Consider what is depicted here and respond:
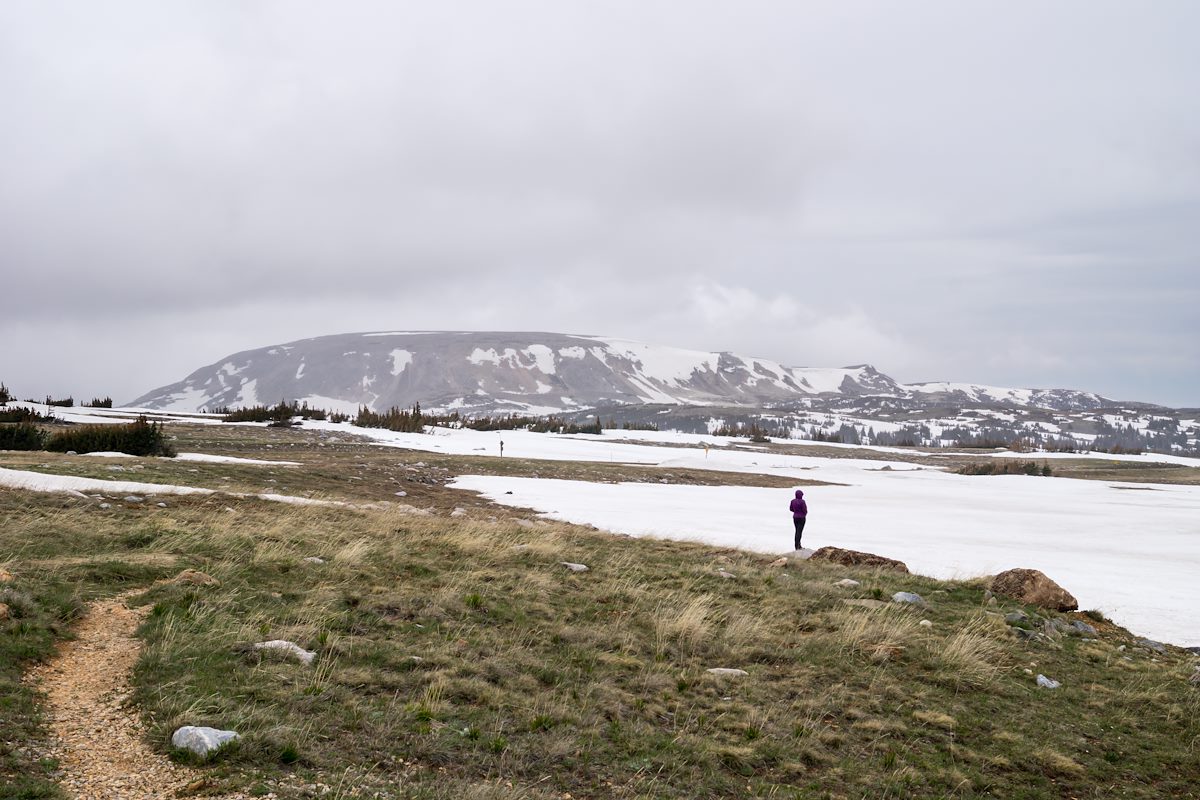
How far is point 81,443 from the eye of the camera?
26766 mm

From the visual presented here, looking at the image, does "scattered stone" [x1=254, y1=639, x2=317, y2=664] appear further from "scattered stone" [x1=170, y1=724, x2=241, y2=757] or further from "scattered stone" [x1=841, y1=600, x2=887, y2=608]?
"scattered stone" [x1=841, y1=600, x2=887, y2=608]

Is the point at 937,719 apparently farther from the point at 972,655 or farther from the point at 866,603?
the point at 866,603

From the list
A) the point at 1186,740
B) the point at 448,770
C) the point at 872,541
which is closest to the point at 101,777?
the point at 448,770

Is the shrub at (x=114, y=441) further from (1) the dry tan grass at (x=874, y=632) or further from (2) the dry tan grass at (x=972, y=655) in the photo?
(2) the dry tan grass at (x=972, y=655)

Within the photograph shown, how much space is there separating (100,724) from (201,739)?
103cm

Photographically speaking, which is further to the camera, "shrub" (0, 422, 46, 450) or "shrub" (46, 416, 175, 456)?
"shrub" (46, 416, 175, 456)

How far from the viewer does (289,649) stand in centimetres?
785

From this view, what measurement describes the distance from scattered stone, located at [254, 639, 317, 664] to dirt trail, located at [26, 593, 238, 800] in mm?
1187

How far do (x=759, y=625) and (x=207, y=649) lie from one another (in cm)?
732

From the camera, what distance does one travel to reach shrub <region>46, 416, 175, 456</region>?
26.7 meters

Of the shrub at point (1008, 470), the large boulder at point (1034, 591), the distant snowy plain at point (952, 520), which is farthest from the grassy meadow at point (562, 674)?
the shrub at point (1008, 470)

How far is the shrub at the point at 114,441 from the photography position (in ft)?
87.7

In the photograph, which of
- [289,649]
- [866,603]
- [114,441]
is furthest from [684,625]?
[114,441]

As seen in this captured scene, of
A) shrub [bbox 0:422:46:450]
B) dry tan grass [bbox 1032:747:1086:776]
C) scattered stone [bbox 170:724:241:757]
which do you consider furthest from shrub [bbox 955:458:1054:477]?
scattered stone [bbox 170:724:241:757]
